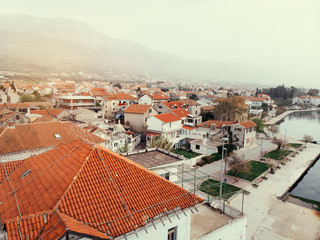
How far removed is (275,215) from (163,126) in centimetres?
2032

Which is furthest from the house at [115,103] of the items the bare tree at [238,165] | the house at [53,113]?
the bare tree at [238,165]

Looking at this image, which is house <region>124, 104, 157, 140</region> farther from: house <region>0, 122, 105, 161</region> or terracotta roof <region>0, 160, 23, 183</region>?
terracotta roof <region>0, 160, 23, 183</region>

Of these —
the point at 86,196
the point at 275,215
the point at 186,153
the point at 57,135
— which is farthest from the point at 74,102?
the point at 86,196

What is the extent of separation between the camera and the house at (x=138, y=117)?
40.4m

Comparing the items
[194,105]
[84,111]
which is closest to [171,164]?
[84,111]

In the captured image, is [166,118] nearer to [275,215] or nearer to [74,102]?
[275,215]

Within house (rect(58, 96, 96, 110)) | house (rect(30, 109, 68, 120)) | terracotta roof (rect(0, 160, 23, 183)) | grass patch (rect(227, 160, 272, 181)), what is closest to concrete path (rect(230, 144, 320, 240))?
grass patch (rect(227, 160, 272, 181))

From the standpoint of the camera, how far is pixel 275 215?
18.4m

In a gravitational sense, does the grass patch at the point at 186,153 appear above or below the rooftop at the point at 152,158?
below

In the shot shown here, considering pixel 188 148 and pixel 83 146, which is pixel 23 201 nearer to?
pixel 83 146

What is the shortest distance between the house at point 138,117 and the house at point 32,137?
2037 centimetres

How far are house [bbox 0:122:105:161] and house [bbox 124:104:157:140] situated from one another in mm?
20369

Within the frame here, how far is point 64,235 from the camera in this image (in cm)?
500

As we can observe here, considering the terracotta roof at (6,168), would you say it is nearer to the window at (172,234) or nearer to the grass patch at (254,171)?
the window at (172,234)
